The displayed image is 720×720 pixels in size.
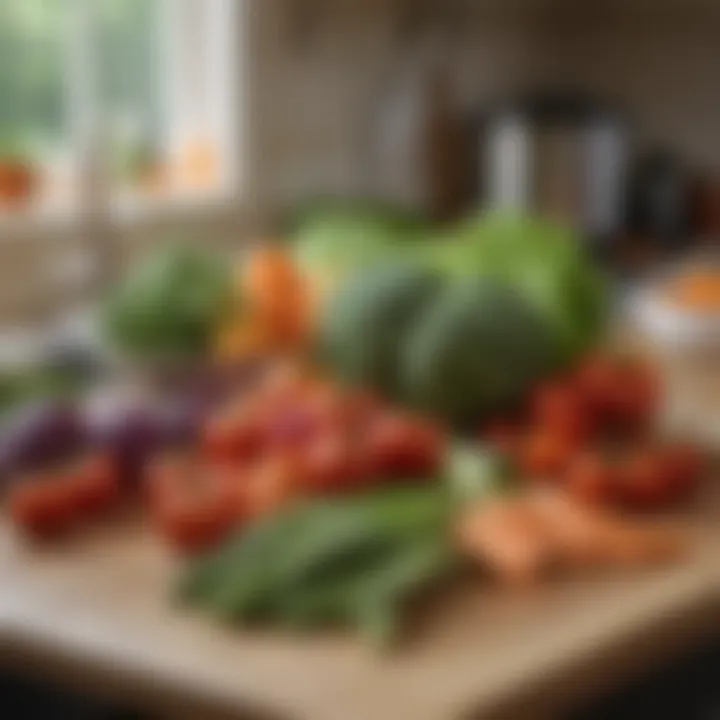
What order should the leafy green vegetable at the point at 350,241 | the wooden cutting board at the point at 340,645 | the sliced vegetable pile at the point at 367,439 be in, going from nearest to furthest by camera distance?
the wooden cutting board at the point at 340,645
the sliced vegetable pile at the point at 367,439
the leafy green vegetable at the point at 350,241

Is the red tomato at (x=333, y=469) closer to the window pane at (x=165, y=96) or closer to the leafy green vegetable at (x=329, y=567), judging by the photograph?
the leafy green vegetable at (x=329, y=567)

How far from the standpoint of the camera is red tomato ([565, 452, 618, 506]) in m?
1.23

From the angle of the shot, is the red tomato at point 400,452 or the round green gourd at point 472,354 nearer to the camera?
the red tomato at point 400,452

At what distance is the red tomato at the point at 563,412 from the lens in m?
1.36

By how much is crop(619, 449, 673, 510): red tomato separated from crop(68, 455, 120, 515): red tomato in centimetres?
35

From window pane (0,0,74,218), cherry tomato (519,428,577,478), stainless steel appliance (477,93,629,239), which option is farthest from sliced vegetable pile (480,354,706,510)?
window pane (0,0,74,218)

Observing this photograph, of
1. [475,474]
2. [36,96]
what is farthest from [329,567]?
[36,96]

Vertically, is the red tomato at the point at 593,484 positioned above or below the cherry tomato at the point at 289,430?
below

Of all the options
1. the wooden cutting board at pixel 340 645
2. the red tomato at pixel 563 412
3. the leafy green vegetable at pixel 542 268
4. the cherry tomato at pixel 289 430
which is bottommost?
the wooden cutting board at pixel 340 645

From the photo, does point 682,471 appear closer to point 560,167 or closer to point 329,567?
point 329,567

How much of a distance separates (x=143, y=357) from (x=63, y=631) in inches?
18.5

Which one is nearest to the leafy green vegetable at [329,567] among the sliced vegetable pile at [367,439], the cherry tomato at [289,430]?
the sliced vegetable pile at [367,439]

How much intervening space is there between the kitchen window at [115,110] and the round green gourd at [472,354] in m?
0.68

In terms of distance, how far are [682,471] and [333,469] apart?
0.25 m
